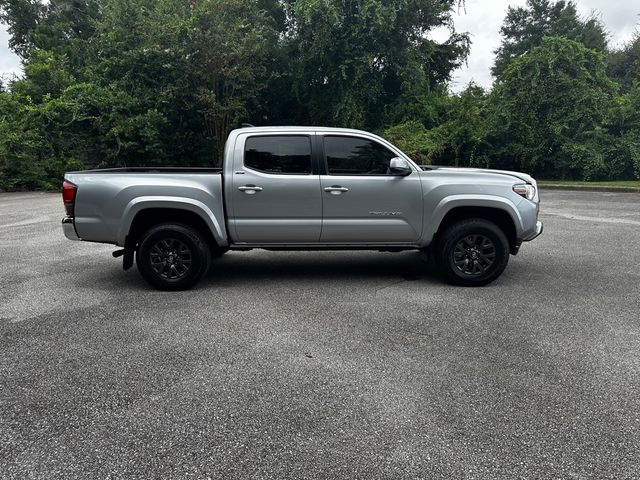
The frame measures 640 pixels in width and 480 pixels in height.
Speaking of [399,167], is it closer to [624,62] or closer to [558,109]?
[558,109]

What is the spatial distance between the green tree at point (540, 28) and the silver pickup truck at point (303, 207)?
3591 centimetres

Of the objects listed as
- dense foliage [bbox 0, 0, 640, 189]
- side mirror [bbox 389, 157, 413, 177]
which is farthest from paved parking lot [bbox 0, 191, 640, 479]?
dense foliage [bbox 0, 0, 640, 189]

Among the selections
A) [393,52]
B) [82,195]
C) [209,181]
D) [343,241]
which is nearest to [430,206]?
[343,241]

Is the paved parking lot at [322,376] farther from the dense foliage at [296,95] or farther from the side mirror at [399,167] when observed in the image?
the dense foliage at [296,95]

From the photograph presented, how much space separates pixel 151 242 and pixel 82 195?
91 centimetres

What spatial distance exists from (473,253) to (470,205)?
0.57 meters

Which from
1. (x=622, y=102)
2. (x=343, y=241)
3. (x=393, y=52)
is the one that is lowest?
(x=343, y=241)

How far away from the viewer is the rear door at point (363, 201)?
5535 mm

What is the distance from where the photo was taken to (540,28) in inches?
1725

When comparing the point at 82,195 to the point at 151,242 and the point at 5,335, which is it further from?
the point at 5,335

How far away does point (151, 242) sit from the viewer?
212 inches

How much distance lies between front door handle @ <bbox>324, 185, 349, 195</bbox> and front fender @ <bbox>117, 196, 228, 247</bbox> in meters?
1.32

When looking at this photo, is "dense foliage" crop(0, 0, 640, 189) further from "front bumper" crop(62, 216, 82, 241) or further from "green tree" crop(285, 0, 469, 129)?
"front bumper" crop(62, 216, 82, 241)

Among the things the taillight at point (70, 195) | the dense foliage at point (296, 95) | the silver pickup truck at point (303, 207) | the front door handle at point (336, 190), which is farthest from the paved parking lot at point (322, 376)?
the dense foliage at point (296, 95)
